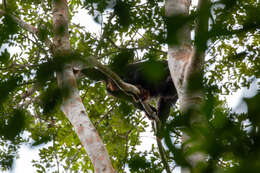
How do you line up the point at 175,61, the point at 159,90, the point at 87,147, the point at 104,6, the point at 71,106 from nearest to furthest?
the point at 104,6
the point at 175,61
the point at 87,147
the point at 71,106
the point at 159,90

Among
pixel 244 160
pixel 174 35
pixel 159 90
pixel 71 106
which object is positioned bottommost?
pixel 244 160

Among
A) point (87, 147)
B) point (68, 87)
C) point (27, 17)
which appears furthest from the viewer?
point (27, 17)

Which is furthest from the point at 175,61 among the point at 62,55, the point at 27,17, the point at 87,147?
the point at 27,17

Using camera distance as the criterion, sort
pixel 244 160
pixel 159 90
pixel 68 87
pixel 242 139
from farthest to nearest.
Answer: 1. pixel 159 90
2. pixel 68 87
3. pixel 242 139
4. pixel 244 160

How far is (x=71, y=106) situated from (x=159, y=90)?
191cm

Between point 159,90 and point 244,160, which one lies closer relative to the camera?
point 244,160

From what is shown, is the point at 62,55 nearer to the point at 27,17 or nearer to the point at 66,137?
the point at 66,137

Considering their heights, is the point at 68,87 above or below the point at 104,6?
below

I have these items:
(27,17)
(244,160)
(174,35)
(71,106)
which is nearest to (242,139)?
(244,160)

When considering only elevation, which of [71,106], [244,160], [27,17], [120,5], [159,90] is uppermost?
[27,17]

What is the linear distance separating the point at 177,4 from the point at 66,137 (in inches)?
118

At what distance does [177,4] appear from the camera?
104 inches

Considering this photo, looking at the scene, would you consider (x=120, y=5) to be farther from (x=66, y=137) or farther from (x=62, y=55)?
(x=66, y=137)

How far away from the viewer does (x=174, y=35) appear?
543mm
